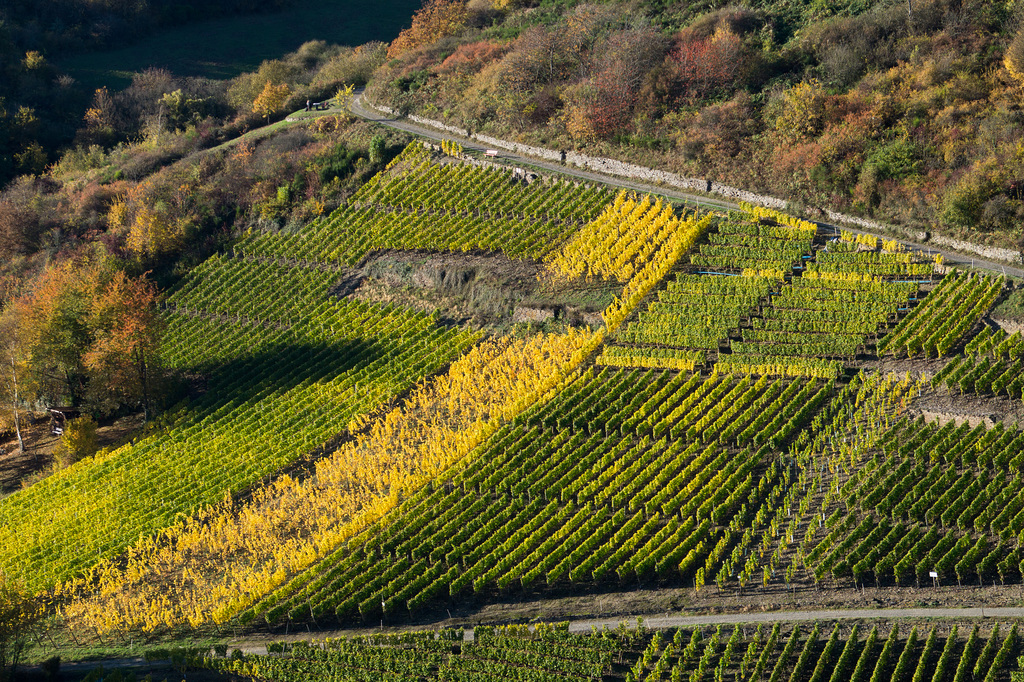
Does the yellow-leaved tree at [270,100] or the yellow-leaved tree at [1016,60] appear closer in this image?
the yellow-leaved tree at [1016,60]

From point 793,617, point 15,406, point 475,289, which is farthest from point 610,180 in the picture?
point 15,406

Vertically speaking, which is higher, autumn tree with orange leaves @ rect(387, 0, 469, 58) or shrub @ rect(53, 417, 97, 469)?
autumn tree with orange leaves @ rect(387, 0, 469, 58)

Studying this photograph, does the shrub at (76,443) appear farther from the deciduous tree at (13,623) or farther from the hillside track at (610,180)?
the hillside track at (610,180)

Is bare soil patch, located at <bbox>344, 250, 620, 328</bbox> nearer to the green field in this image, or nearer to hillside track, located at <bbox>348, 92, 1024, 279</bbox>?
hillside track, located at <bbox>348, 92, 1024, 279</bbox>

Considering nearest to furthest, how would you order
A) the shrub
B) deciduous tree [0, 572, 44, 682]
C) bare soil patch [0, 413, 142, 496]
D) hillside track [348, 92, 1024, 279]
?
deciduous tree [0, 572, 44, 682], hillside track [348, 92, 1024, 279], the shrub, bare soil patch [0, 413, 142, 496]

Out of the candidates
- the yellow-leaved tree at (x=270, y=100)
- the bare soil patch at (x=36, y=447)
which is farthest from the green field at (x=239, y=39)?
the bare soil patch at (x=36, y=447)

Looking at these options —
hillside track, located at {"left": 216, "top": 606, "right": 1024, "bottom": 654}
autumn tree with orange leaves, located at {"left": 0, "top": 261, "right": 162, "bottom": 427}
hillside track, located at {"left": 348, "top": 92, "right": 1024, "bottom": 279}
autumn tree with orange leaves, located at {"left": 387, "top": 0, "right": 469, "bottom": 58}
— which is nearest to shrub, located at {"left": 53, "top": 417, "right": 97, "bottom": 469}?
autumn tree with orange leaves, located at {"left": 0, "top": 261, "right": 162, "bottom": 427}
